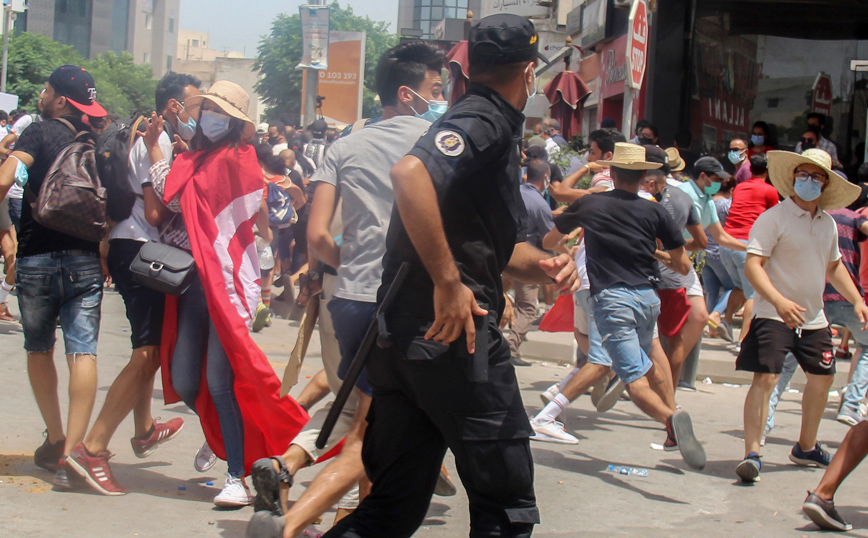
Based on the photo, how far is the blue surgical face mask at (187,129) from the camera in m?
4.81

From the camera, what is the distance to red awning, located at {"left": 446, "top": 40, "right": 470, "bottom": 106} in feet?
39.1

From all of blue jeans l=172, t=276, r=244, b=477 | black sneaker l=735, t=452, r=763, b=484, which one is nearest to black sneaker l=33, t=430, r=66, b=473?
blue jeans l=172, t=276, r=244, b=477

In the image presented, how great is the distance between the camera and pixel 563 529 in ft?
14.1

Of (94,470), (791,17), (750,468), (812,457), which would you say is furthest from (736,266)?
(791,17)

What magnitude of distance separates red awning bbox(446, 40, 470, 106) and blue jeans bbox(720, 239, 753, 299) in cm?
386

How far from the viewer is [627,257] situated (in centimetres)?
557

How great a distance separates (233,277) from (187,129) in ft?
3.31

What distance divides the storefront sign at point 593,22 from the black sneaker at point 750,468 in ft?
50.0

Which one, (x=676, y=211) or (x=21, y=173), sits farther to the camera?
(x=676, y=211)

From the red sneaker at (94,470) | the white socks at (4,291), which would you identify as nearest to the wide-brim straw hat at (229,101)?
the red sneaker at (94,470)

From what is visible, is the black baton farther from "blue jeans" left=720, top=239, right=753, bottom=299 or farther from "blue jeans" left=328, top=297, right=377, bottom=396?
"blue jeans" left=720, top=239, right=753, bottom=299

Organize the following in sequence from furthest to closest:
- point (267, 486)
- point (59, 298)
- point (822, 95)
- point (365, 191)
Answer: point (822, 95), point (59, 298), point (365, 191), point (267, 486)

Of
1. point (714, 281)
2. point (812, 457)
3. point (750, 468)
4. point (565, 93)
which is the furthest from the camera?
point (565, 93)

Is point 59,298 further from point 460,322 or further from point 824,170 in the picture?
point 824,170
